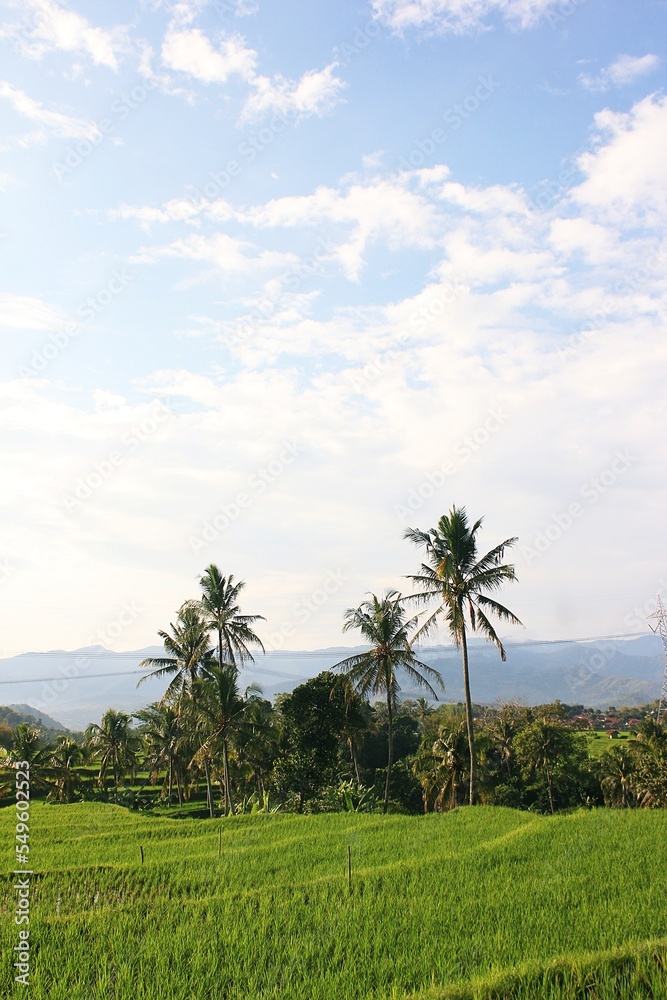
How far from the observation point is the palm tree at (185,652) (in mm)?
30984

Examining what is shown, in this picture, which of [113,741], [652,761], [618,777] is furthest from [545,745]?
[113,741]

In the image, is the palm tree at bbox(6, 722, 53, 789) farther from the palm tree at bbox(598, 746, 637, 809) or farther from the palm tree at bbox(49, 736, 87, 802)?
the palm tree at bbox(598, 746, 637, 809)

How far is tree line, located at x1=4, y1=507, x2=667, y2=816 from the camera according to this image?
23.2 meters

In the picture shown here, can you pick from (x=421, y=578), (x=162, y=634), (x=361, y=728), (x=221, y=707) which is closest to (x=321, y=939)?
(x=421, y=578)

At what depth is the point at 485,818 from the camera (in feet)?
62.3

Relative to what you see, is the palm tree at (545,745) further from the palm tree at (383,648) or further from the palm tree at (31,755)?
the palm tree at (31,755)

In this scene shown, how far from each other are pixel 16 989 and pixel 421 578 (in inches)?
689

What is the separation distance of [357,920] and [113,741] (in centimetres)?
3536

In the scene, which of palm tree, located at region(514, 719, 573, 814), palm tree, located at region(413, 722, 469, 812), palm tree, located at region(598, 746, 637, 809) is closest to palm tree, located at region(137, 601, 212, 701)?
palm tree, located at region(413, 722, 469, 812)

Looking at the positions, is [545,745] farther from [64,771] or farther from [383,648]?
[64,771]

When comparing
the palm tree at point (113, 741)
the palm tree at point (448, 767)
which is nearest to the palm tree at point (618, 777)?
the palm tree at point (448, 767)

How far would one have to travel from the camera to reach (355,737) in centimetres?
3152

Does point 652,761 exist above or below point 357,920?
below

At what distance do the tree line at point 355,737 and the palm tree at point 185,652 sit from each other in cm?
7
